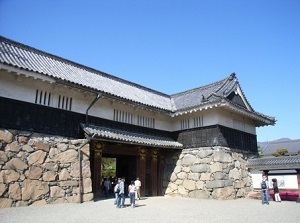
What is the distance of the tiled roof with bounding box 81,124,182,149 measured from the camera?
45.6ft

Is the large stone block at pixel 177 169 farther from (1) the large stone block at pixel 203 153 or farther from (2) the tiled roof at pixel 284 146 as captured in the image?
(2) the tiled roof at pixel 284 146

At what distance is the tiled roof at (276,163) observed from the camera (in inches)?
645

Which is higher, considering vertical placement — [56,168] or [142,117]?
[142,117]

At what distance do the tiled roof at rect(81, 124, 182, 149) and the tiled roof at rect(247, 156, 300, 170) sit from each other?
19.1 ft

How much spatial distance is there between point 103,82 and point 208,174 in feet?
33.2

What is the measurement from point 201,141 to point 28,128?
37.5 ft

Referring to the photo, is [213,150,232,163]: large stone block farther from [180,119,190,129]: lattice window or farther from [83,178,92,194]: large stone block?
[83,178,92,194]: large stone block

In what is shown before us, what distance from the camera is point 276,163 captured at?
56.5ft

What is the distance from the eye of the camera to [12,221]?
28.0 ft

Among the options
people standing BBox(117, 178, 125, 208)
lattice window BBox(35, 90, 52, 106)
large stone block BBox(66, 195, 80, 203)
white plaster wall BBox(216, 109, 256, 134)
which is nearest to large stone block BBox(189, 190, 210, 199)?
white plaster wall BBox(216, 109, 256, 134)

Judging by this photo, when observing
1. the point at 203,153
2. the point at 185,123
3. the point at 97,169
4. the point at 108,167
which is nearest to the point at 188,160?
the point at 203,153

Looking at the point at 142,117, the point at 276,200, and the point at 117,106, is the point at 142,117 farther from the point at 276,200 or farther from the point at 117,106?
the point at 276,200

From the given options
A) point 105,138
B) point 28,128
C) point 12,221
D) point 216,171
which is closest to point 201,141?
point 216,171

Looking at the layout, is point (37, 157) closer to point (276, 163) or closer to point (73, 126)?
point (73, 126)
